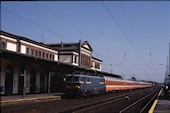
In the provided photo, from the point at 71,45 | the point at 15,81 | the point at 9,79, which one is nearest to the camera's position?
A: the point at 9,79

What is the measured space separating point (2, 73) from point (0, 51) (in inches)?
331

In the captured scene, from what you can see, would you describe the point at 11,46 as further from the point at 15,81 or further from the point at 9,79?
the point at 9,79

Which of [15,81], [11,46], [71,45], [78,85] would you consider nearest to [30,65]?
[15,81]

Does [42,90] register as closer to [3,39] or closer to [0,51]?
[3,39]

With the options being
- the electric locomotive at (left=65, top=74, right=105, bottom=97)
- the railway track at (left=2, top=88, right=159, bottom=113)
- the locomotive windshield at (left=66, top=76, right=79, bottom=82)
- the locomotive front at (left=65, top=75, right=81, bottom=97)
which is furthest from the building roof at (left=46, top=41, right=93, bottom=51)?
the railway track at (left=2, top=88, right=159, bottom=113)

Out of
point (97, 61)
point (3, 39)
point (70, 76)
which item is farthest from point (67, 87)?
point (97, 61)

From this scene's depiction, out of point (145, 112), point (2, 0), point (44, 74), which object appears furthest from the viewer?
point (44, 74)

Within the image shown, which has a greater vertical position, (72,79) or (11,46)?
(11,46)

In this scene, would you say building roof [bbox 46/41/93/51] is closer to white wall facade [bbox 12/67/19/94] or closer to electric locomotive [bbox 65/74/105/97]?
white wall facade [bbox 12/67/19/94]

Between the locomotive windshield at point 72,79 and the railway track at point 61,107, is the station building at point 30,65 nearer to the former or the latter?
the locomotive windshield at point 72,79

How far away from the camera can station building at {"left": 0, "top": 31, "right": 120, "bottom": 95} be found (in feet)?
96.8

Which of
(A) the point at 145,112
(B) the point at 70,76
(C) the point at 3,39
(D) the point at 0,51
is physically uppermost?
(C) the point at 3,39

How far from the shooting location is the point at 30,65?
35562 millimetres

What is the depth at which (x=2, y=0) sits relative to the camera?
5516 millimetres
